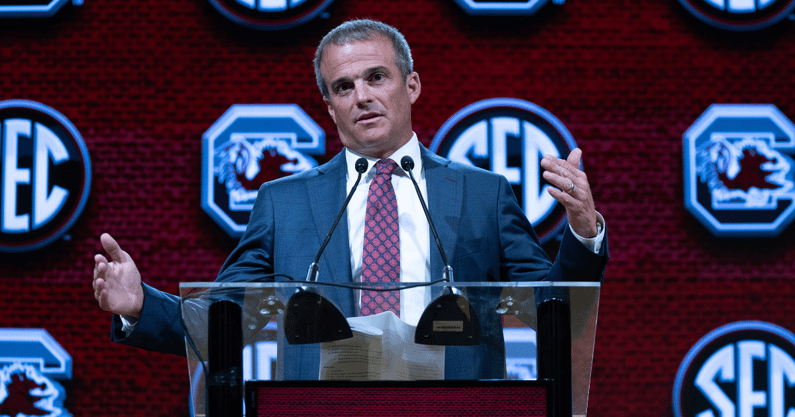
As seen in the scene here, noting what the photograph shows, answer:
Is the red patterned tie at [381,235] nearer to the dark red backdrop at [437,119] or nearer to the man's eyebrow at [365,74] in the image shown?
the man's eyebrow at [365,74]

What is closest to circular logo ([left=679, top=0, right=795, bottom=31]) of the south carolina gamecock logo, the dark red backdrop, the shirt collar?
the dark red backdrop

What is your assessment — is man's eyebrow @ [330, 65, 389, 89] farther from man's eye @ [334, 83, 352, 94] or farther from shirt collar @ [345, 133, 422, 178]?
shirt collar @ [345, 133, 422, 178]

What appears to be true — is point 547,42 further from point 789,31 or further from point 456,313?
point 456,313

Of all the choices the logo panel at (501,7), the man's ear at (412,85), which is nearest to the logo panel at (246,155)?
the logo panel at (501,7)

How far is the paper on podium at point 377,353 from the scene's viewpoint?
0.98 metres

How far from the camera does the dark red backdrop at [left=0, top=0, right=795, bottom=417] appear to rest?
3.62m

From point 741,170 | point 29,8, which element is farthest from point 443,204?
point 29,8

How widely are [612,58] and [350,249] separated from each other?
2.62 metres

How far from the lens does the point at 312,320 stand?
99 cm

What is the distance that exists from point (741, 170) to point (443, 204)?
2606 mm

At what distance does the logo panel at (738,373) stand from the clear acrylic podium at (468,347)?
2854 mm

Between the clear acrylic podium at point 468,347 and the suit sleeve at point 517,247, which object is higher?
the suit sleeve at point 517,247

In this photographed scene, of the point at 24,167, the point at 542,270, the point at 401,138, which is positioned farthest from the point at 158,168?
the point at 542,270

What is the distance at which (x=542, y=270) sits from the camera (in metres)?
1.54
